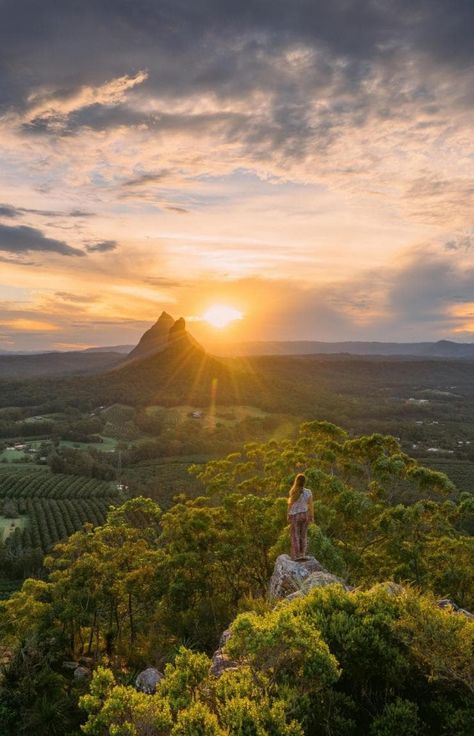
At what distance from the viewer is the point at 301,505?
1798 centimetres

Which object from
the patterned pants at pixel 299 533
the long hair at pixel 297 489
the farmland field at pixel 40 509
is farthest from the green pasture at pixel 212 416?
the patterned pants at pixel 299 533

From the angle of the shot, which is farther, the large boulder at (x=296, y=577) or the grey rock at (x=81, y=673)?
the grey rock at (x=81, y=673)

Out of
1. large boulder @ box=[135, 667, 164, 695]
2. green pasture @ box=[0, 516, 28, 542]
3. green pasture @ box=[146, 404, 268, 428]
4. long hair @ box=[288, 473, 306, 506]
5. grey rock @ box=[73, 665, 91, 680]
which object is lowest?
green pasture @ box=[0, 516, 28, 542]

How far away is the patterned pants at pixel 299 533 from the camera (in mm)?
17875

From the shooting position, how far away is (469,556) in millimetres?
24312

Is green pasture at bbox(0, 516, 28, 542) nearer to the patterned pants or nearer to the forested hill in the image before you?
the forested hill

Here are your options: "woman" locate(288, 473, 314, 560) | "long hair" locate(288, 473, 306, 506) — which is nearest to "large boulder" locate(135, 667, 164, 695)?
"woman" locate(288, 473, 314, 560)

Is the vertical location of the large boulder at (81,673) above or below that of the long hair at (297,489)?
below

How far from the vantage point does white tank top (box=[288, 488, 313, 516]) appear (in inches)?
706

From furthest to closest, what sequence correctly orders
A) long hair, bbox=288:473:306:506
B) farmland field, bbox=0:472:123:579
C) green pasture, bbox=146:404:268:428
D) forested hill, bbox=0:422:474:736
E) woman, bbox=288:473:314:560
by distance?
green pasture, bbox=146:404:268:428, farmland field, bbox=0:472:123:579, long hair, bbox=288:473:306:506, woman, bbox=288:473:314:560, forested hill, bbox=0:422:474:736

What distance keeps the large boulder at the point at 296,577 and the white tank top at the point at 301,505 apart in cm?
186

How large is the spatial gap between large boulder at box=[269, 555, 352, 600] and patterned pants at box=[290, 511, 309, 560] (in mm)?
318

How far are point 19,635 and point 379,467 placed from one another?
2067 cm

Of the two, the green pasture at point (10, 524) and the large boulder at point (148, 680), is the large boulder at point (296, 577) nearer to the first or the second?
the large boulder at point (148, 680)
